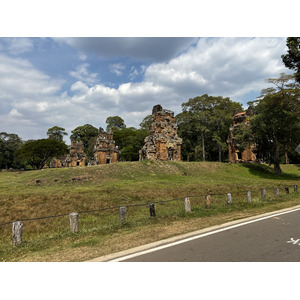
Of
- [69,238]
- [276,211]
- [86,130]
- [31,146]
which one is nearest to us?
[69,238]

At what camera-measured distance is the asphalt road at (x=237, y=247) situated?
5.07 meters

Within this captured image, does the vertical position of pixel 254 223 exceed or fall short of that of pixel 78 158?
it falls short

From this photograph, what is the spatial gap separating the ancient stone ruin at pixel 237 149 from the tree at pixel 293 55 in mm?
20507

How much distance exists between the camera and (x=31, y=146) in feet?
179

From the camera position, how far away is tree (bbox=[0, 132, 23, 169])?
7871 cm

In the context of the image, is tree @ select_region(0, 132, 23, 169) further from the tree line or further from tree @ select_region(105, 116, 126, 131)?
tree @ select_region(105, 116, 126, 131)

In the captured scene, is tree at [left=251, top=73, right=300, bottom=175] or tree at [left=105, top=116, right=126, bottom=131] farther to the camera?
tree at [left=105, top=116, right=126, bottom=131]

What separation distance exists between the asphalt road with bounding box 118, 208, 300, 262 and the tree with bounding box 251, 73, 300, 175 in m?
32.8

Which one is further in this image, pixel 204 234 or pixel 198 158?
pixel 198 158

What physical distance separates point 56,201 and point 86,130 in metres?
79.7

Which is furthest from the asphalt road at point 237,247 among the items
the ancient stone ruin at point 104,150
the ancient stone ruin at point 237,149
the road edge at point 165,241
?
the ancient stone ruin at point 104,150

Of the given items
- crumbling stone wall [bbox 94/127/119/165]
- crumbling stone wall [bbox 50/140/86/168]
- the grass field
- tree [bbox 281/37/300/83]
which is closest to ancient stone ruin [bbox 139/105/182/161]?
the grass field
